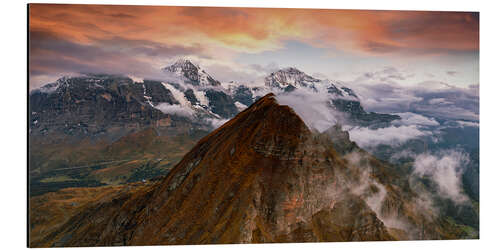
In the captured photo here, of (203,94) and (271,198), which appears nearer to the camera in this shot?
(271,198)

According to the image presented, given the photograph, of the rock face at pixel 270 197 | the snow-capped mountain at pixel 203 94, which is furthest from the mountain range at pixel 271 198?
the snow-capped mountain at pixel 203 94

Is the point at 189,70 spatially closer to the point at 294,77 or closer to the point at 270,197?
the point at 294,77

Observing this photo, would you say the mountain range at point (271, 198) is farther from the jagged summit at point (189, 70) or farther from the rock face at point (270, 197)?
the jagged summit at point (189, 70)

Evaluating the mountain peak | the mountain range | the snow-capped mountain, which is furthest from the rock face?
the snow-capped mountain

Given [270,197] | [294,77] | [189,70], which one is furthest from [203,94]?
[270,197]

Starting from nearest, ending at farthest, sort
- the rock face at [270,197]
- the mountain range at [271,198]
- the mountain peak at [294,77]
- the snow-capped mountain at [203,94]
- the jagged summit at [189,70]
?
the rock face at [270,197]
the mountain range at [271,198]
the mountain peak at [294,77]
the snow-capped mountain at [203,94]
the jagged summit at [189,70]

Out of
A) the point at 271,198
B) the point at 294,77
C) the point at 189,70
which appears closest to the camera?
the point at 271,198

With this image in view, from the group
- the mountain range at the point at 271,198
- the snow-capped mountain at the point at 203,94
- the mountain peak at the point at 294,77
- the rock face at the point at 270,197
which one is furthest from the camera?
the snow-capped mountain at the point at 203,94

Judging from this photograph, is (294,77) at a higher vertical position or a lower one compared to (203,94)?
lower

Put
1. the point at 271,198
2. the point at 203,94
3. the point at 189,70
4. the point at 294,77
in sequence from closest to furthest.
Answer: the point at 271,198, the point at 294,77, the point at 189,70, the point at 203,94
